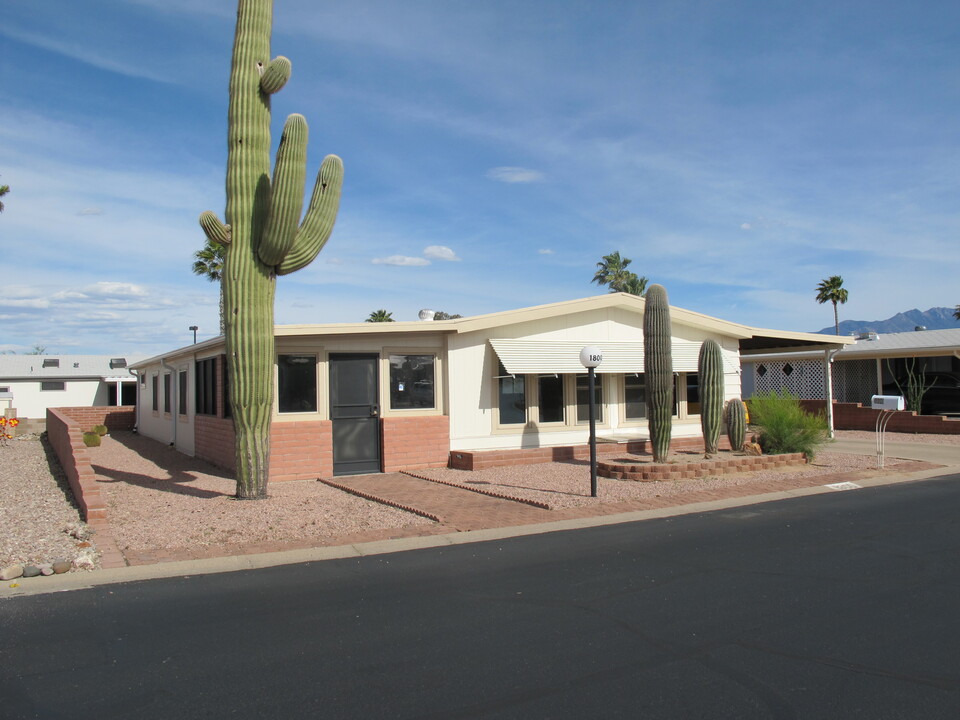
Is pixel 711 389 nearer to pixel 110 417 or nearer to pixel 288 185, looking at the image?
pixel 288 185

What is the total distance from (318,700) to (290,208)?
21.8ft

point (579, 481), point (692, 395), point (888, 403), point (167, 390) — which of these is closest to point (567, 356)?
point (579, 481)

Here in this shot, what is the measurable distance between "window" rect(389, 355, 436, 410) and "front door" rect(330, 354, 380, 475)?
1.15 feet

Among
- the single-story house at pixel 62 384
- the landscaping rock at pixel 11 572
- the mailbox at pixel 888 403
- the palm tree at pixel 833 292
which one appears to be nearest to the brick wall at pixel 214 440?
the landscaping rock at pixel 11 572

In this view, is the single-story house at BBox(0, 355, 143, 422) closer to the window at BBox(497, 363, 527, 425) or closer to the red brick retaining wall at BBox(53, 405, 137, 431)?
the red brick retaining wall at BBox(53, 405, 137, 431)

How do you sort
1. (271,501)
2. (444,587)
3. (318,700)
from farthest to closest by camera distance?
1. (271,501)
2. (444,587)
3. (318,700)

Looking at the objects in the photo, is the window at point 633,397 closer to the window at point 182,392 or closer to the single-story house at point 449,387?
the single-story house at point 449,387

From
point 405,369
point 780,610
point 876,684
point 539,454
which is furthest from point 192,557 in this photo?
point 539,454

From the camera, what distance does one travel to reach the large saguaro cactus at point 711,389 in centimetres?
1381

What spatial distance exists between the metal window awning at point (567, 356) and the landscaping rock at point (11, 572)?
28.8ft

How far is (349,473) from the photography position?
1316 cm

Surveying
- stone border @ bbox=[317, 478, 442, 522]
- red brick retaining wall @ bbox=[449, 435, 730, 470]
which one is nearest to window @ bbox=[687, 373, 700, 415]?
red brick retaining wall @ bbox=[449, 435, 730, 470]

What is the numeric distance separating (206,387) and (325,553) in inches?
345

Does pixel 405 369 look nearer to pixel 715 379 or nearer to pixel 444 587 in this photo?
pixel 715 379
